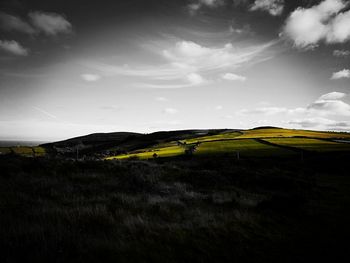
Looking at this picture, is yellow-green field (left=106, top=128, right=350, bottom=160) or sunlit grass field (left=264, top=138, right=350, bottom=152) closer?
sunlit grass field (left=264, top=138, right=350, bottom=152)

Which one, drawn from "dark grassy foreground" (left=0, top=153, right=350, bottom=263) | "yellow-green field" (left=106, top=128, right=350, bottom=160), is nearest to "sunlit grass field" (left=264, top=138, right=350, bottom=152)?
"yellow-green field" (left=106, top=128, right=350, bottom=160)

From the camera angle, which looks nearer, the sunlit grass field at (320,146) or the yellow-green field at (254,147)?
the sunlit grass field at (320,146)

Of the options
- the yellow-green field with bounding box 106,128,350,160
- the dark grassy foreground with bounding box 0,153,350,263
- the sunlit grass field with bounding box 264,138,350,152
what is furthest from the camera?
the yellow-green field with bounding box 106,128,350,160

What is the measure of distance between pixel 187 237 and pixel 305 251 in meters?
2.64

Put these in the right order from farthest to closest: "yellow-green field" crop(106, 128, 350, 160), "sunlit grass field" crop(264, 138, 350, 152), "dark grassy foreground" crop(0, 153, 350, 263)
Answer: "yellow-green field" crop(106, 128, 350, 160) < "sunlit grass field" crop(264, 138, 350, 152) < "dark grassy foreground" crop(0, 153, 350, 263)

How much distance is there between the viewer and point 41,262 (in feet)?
12.1

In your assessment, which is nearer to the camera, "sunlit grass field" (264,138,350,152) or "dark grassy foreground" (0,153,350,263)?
"dark grassy foreground" (0,153,350,263)

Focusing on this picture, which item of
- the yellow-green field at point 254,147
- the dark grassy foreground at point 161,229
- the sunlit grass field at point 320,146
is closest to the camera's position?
the dark grassy foreground at point 161,229

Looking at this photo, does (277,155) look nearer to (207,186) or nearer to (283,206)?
(207,186)

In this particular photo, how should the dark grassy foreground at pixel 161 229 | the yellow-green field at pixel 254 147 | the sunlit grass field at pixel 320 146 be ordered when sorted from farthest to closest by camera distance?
the yellow-green field at pixel 254 147 → the sunlit grass field at pixel 320 146 → the dark grassy foreground at pixel 161 229

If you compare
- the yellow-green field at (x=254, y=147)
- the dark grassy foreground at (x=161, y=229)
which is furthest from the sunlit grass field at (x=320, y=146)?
the dark grassy foreground at (x=161, y=229)

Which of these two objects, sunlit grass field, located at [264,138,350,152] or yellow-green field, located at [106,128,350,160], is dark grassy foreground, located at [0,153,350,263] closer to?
yellow-green field, located at [106,128,350,160]

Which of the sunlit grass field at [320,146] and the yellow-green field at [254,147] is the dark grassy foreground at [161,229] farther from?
the sunlit grass field at [320,146]

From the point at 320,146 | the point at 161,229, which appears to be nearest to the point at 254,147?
the point at 320,146
